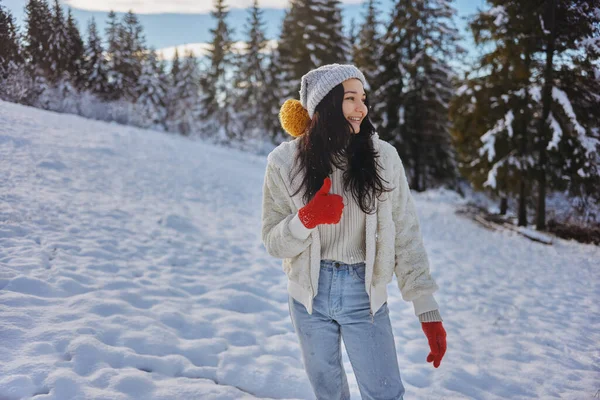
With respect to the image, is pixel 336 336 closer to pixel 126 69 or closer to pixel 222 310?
pixel 222 310

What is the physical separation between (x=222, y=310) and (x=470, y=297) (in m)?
3.79

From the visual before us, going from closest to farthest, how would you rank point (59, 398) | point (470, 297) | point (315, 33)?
point (59, 398) < point (470, 297) < point (315, 33)

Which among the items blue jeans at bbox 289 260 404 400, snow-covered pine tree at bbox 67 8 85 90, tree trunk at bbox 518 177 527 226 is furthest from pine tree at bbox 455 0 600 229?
snow-covered pine tree at bbox 67 8 85 90

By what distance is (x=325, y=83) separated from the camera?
6.54 ft

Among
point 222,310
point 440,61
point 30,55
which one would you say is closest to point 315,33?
point 440,61

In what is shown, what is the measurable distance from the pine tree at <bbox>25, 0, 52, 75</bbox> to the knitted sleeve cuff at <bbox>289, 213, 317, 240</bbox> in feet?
16.6

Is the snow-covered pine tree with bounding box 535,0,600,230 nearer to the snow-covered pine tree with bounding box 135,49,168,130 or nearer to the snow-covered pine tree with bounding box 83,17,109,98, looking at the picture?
the snow-covered pine tree with bounding box 83,17,109,98

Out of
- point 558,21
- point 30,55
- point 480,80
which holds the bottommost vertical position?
point 30,55

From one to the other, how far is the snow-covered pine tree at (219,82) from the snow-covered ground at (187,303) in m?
23.3

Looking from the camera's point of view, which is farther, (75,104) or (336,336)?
(75,104)

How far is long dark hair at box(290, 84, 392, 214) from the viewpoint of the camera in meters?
2.01

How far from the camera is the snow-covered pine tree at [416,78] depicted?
1802cm

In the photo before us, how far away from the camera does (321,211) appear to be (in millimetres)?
1809

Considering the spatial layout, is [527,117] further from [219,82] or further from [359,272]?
[219,82]
